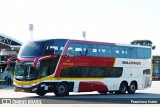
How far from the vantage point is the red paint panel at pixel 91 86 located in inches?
954

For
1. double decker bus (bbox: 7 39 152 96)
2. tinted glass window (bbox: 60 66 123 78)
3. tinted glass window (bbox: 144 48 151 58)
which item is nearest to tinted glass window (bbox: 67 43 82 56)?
double decker bus (bbox: 7 39 152 96)

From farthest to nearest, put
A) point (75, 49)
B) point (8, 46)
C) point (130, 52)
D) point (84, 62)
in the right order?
point (8, 46)
point (130, 52)
point (84, 62)
point (75, 49)

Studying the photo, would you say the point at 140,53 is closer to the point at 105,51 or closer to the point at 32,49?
the point at 105,51

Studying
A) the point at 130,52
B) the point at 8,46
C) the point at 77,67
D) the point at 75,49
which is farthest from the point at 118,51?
the point at 8,46

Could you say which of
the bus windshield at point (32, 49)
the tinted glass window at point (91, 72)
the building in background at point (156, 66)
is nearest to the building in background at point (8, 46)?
the tinted glass window at point (91, 72)

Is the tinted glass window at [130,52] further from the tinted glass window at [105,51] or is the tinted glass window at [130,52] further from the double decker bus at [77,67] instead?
the tinted glass window at [105,51]

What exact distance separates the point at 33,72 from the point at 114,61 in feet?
20.2

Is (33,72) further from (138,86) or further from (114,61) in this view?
(138,86)

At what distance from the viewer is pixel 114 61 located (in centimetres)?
2636

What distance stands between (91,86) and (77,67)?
1.64 metres

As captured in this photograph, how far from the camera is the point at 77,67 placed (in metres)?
24.0

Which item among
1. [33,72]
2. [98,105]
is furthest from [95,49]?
[98,105]

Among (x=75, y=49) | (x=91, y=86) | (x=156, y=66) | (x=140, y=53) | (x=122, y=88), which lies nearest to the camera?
(x=75, y=49)

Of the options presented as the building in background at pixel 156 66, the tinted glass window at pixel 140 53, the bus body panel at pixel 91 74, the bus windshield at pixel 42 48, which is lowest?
the building in background at pixel 156 66
